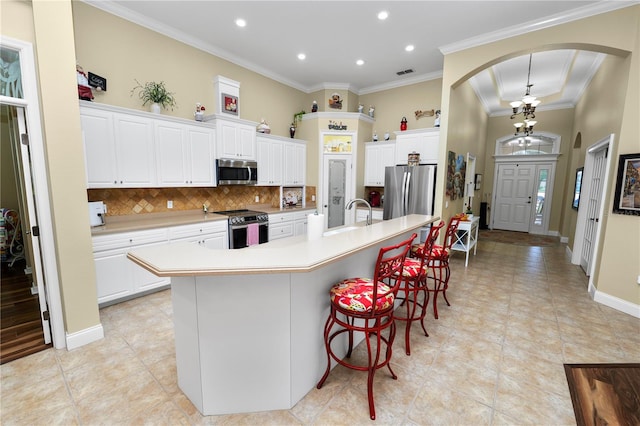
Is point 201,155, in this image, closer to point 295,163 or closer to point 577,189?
point 295,163

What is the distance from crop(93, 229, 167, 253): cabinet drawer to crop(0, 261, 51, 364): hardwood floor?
920 millimetres

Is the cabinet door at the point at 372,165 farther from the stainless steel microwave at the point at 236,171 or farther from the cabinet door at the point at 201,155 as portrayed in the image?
the cabinet door at the point at 201,155

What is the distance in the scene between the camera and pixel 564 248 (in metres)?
6.28

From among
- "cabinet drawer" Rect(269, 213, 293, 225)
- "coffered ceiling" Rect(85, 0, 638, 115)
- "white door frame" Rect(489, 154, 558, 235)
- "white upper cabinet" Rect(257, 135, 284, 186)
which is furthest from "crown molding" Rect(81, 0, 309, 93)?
"white door frame" Rect(489, 154, 558, 235)

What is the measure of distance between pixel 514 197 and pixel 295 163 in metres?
6.88

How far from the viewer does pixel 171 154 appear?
3840mm

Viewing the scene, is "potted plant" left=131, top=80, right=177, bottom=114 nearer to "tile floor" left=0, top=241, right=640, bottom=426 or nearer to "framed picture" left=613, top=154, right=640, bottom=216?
"tile floor" left=0, top=241, right=640, bottom=426

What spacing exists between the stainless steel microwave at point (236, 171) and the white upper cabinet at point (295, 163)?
0.86 metres

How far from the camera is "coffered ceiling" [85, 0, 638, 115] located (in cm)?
338

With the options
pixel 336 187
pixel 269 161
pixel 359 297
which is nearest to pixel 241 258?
pixel 359 297

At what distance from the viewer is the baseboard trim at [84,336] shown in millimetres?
2443

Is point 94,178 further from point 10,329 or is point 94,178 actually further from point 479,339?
point 479,339

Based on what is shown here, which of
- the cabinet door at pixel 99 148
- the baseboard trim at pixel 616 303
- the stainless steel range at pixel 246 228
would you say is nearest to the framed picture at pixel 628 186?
the baseboard trim at pixel 616 303

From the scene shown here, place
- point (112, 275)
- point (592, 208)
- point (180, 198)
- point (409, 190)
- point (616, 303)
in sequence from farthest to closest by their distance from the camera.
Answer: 1. point (409, 190)
2. point (592, 208)
3. point (180, 198)
4. point (616, 303)
5. point (112, 275)
